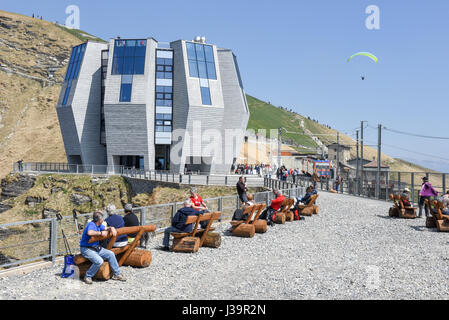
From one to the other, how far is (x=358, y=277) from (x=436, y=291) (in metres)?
1.42

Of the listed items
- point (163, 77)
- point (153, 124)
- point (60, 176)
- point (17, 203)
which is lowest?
point (17, 203)

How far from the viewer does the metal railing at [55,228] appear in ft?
29.8

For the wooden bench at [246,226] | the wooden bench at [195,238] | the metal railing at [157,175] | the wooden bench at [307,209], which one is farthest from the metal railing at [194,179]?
the wooden bench at [195,238]

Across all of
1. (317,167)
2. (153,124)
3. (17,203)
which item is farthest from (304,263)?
(317,167)

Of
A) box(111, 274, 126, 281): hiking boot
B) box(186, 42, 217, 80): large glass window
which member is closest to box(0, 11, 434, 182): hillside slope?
box(186, 42, 217, 80): large glass window

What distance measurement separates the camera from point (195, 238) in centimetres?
1056

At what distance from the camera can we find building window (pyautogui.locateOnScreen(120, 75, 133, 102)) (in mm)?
47906

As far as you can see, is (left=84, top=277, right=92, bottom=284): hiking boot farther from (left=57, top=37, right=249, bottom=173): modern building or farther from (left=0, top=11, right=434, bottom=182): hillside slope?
(left=0, top=11, right=434, bottom=182): hillside slope

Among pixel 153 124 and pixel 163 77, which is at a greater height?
pixel 163 77

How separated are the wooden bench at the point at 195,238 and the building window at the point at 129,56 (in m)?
40.5

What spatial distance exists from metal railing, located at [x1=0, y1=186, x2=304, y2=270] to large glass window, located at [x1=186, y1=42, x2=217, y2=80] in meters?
31.6

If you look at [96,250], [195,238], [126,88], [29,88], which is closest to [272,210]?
[195,238]
